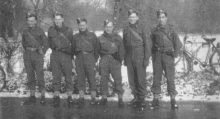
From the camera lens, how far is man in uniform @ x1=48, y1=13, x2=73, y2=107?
32.3 ft

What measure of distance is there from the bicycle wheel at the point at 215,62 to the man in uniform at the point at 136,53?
425cm

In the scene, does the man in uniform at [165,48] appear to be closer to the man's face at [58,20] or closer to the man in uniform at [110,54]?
the man in uniform at [110,54]

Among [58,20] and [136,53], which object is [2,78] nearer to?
[58,20]

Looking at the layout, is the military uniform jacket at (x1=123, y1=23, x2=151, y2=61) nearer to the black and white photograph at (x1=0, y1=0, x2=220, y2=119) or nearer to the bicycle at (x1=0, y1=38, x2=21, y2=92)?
the black and white photograph at (x1=0, y1=0, x2=220, y2=119)

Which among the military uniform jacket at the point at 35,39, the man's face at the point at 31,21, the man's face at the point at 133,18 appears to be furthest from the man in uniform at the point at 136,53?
the man's face at the point at 31,21

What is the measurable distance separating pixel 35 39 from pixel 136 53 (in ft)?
7.61

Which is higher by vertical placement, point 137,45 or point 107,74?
point 137,45

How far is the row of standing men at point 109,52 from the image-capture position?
958cm

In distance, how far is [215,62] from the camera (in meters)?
14.1

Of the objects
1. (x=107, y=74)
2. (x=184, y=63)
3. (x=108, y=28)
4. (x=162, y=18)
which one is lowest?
(x=184, y=63)

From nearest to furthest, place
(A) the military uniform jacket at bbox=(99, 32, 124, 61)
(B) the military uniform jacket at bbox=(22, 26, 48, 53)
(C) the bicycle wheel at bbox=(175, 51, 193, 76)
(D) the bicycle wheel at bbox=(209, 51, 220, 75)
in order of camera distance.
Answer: (A) the military uniform jacket at bbox=(99, 32, 124, 61) → (B) the military uniform jacket at bbox=(22, 26, 48, 53) → (D) the bicycle wheel at bbox=(209, 51, 220, 75) → (C) the bicycle wheel at bbox=(175, 51, 193, 76)

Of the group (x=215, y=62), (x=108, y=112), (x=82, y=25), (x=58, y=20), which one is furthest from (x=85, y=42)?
(x=215, y=62)

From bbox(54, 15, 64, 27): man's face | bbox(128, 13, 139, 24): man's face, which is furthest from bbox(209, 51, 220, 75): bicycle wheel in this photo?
bbox(54, 15, 64, 27): man's face

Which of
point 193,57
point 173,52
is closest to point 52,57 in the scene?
point 173,52
